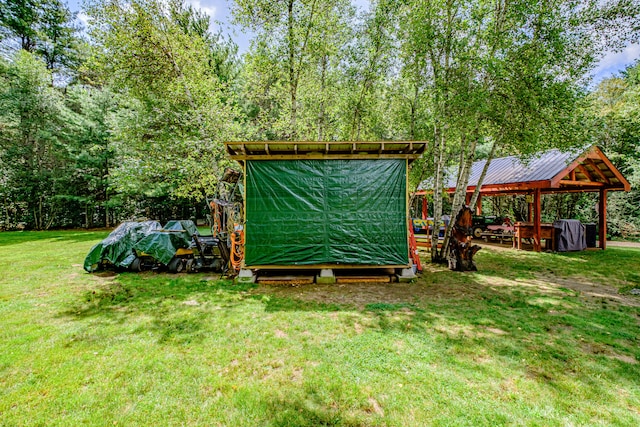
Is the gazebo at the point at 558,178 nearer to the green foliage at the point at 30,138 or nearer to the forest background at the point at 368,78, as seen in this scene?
the forest background at the point at 368,78

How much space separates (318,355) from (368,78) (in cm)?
838

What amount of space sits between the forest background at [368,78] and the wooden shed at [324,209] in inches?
94.1

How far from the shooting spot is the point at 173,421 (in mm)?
1909

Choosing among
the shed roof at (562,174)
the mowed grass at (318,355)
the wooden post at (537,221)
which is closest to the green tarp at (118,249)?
the mowed grass at (318,355)

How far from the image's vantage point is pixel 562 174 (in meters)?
8.42

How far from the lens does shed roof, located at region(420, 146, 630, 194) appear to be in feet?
27.8

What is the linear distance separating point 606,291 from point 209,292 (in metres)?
7.17

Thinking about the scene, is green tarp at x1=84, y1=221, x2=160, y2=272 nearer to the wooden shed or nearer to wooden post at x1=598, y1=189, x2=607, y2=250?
the wooden shed

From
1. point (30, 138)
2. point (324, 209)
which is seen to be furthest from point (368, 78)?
point (30, 138)

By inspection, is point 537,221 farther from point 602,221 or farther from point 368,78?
point 368,78

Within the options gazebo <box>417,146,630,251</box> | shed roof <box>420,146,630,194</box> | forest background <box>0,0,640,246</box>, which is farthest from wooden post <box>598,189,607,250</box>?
forest background <box>0,0,640,246</box>

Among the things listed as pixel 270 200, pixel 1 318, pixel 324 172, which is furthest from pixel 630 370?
pixel 1 318

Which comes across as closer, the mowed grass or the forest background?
the mowed grass

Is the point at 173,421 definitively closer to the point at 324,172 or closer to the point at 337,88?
the point at 324,172
